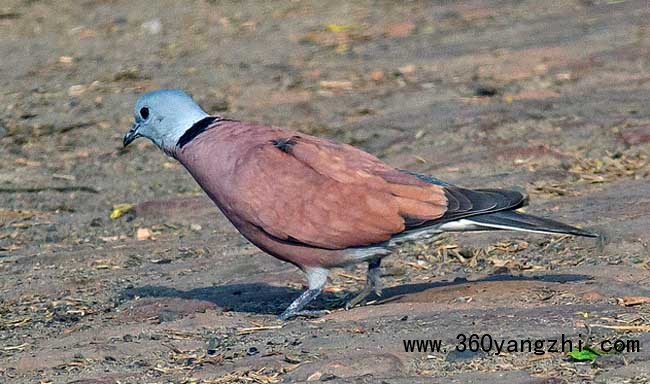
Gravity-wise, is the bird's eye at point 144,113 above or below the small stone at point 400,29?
above

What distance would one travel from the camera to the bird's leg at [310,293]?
4.79 metres

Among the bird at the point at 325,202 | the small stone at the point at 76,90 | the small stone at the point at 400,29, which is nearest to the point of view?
the bird at the point at 325,202

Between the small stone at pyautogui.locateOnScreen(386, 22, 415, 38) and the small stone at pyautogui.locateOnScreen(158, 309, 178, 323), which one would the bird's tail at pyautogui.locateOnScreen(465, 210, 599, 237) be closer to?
the small stone at pyautogui.locateOnScreen(158, 309, 178, 323)

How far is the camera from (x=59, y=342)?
14.9ft

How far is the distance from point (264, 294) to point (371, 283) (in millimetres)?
469

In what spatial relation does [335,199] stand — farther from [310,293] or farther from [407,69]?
[407,69]

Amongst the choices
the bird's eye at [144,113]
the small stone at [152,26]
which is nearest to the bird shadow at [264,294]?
the bird's eye at [144,113]

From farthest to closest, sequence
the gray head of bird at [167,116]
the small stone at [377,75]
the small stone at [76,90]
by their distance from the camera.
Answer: the small stone at [76,90]
the small stone at [377,75]
the gray head of bird at [167,116]

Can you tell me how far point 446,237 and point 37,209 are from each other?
2.22 metres

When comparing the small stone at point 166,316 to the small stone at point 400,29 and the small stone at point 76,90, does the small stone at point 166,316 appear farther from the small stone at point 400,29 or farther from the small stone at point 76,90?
the small stone at point 400,29

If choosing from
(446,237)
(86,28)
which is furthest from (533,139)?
(86,28)

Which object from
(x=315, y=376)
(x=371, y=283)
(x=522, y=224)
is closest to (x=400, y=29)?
(x=371, y=283)

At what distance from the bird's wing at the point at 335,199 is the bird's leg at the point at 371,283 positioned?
0.73 feet

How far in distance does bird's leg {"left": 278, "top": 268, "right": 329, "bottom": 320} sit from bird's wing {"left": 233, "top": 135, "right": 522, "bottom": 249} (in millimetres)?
159
